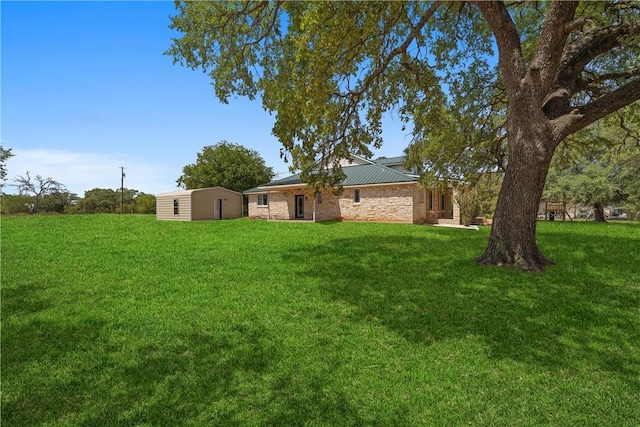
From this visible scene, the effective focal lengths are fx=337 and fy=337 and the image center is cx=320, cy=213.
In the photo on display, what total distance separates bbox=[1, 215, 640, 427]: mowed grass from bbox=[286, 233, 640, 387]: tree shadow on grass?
33 mm

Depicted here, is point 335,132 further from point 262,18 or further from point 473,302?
point 473,302

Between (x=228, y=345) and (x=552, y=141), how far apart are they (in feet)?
26.1

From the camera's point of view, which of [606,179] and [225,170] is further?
[225,170]

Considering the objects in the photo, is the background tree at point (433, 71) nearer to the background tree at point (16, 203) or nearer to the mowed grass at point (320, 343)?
the mowed grass at point (320, 343)

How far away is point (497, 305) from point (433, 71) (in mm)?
7472

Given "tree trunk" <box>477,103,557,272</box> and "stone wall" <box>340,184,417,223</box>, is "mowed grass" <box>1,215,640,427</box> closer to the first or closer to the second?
"tree trunk" <box>477,103,557,272</box>

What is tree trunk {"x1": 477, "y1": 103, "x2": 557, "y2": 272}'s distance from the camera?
7.59 meters

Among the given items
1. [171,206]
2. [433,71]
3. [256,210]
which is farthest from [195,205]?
[433,71]

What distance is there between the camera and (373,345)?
14.0 feet

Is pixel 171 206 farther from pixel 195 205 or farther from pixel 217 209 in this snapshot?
pixel 217 209

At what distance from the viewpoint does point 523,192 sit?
7805 millimetres

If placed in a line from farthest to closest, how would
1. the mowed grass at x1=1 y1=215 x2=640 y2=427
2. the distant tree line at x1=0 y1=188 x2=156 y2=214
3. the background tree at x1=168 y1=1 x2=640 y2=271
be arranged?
the distant tree line at x1=0 y1=188 x2=156 y2=214
the background tree at x1=168 y1=1 x2=640 y2=271
the mowed grass at x1=1 y1=215 x2=640 y2=427

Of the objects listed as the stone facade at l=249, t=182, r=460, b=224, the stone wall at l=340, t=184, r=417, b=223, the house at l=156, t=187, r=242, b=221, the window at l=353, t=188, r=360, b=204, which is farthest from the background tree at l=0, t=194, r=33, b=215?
the window at l=353, t=188, r=360, b=204

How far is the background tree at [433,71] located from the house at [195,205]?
16.3 metres
